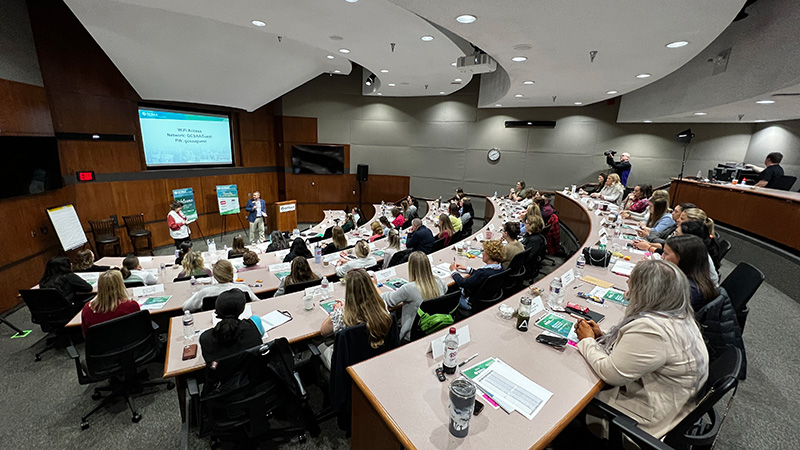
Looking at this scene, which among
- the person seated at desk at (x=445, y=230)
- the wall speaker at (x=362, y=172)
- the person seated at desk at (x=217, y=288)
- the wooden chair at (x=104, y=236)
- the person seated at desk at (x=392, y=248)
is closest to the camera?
the person seated at desk at (x=217, y=288)

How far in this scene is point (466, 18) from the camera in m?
3.30

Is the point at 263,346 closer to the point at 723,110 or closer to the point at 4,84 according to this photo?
the point at 4,84

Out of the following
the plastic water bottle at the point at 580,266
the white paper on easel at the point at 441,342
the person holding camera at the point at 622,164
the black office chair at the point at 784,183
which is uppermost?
the person holding camera at the point at 622,164

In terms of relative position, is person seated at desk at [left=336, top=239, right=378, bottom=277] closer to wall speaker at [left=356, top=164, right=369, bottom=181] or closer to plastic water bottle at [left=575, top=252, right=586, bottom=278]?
plastic water bottle at [left=575, top=252, right=586, bottom=278]

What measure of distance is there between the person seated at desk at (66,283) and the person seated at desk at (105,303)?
1096 millimetres

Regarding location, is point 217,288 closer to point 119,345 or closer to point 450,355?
point 119,345

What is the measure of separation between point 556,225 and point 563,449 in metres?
5.45

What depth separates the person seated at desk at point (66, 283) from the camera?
140 inches

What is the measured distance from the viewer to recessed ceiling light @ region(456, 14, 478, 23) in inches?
128

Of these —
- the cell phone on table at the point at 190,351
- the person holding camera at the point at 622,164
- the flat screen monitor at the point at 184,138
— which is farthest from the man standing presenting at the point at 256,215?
the person holding camera at the point at 622,164

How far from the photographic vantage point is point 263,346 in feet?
6.98

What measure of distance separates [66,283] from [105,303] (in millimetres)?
1358

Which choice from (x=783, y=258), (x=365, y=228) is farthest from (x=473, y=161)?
(x=783, y=258)

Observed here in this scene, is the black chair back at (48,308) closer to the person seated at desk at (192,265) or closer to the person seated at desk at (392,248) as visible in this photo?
the person seated at desk at (192,265)
